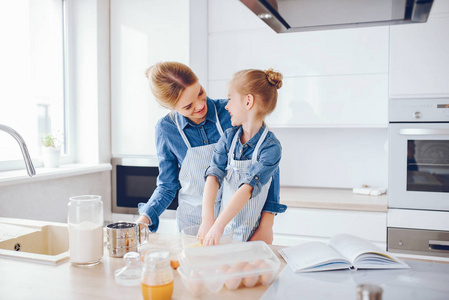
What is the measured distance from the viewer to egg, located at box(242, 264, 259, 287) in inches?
33.8

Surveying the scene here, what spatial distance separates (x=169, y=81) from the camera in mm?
1387

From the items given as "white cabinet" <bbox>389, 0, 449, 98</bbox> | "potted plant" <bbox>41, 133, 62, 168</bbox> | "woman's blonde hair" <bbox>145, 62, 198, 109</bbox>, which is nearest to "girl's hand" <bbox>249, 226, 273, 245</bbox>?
"woman's blonde hair" <bbox>145, 62, 198, 109</bbox>

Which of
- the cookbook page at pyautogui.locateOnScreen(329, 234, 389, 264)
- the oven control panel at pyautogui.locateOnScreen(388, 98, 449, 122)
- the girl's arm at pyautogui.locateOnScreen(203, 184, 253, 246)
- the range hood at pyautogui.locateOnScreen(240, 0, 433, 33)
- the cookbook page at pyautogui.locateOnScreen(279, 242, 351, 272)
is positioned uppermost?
the range hood at pyautogui.locateOnScreen(240, 0, 433, 33)

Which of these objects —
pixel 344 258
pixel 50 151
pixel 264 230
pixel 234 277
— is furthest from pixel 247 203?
pixel 50 151

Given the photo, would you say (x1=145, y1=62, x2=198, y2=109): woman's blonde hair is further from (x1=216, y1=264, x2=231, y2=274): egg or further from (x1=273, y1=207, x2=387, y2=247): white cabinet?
(x1=273, y1=207, x2=387, y2=247): white cabinet

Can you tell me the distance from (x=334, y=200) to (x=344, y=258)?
1334 millimetres

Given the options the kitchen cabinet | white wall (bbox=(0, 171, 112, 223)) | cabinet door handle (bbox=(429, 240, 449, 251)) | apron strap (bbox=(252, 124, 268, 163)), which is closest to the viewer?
apron strap (bbox=(252, 124, 268, 163))

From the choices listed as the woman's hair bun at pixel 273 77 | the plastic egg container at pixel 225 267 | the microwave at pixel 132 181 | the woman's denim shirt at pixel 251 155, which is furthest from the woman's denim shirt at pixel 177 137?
the microwave at pixel 132 181

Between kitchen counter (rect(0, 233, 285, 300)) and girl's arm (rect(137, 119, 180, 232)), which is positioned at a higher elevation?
girl's arm (rect(137, 119, 180, 232))

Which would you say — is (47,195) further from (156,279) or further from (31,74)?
(156,279)

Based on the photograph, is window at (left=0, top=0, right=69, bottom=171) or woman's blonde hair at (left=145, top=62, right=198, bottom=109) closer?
woman's blonde hair at (left=145, top=62, right=198, bottom=109)

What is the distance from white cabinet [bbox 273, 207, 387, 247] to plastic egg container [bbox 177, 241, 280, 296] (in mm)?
1424

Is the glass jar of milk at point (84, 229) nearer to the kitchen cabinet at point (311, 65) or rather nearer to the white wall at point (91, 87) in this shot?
the kitchen cabinet at point (311, 65)

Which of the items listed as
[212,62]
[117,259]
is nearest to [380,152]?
[212,62]
